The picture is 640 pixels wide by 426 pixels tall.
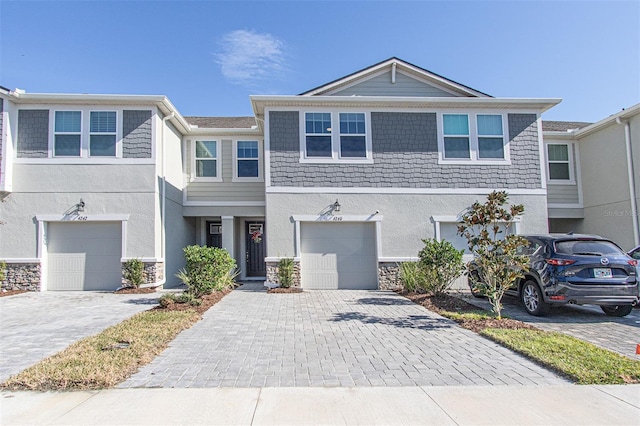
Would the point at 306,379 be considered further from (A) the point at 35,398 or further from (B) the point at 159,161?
(B) the point at 159,161

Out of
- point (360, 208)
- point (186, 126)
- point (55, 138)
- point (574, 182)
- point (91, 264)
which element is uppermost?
point (186, 126)

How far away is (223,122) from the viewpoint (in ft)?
55.7

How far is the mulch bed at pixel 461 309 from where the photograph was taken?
716 centimetres

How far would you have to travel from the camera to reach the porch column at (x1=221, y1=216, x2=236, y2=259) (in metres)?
14.9

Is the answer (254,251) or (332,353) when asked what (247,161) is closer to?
(254,251)

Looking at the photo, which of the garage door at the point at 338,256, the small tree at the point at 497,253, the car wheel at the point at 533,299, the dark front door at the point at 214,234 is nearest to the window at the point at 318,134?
the garage door at the point at 338,256

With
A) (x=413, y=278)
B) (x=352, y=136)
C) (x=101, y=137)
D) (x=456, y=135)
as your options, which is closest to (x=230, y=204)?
(x=101, y=137)

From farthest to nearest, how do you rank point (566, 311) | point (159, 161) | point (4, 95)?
point (159, 161), point (4, 95), point (566, 311)

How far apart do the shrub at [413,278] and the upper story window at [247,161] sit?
271 inches

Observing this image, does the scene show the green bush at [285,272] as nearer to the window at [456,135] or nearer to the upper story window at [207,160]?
the upper story window at [207,160]

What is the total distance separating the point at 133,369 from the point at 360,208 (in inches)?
348

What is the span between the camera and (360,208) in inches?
502

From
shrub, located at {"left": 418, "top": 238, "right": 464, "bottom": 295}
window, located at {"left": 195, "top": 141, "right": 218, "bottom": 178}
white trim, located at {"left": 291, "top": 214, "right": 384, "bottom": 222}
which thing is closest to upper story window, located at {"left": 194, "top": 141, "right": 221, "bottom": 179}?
window, located at {"left": 195, "top": 141, "right": 218, "bottom": 178}

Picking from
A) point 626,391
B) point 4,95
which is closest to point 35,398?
point 626,391
